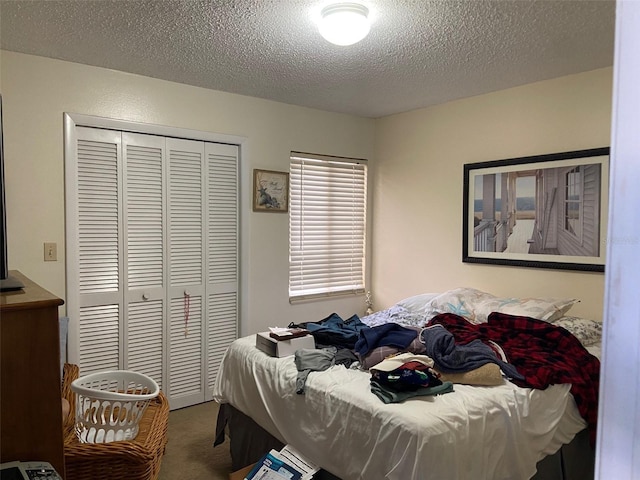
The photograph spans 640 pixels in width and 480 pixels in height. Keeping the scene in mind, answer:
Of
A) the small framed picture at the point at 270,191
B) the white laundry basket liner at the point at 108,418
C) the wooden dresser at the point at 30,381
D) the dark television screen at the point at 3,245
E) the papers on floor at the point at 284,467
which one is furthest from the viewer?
the small framed picture at the point at 270,191

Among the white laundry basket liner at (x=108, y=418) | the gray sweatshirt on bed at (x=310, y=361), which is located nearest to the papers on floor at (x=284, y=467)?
the gray sweatshirt on bed at (x=310, y=361)

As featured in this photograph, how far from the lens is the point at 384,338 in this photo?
2.47 metres

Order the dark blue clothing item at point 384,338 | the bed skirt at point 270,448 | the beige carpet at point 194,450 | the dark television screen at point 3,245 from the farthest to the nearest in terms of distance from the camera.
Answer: the beige carpet at point 194,450 → the dark blue clothing item at point 384,338 → the bed skirt at point 270,448 → the dark television screen at point 3,245

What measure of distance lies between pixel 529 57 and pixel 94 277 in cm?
322

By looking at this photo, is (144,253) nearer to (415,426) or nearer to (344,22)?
(344,22)

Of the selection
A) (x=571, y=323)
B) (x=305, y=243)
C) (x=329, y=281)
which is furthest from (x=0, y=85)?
(x=571, y=323)

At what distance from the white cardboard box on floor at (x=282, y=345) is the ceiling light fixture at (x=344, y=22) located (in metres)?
1.61

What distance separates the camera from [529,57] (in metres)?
2.88

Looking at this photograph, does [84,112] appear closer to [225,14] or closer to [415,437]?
[225,14]

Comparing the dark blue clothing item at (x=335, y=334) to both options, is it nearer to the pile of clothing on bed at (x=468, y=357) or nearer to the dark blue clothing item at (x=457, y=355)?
the pile of clothing on bed at (x=468, y=357)

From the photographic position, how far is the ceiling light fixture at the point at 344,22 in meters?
2.17

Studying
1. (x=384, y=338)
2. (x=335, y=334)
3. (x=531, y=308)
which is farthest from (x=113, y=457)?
(x=531, y=308)

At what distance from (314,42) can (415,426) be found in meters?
2.12

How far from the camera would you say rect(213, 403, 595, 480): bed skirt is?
217 centimetres
